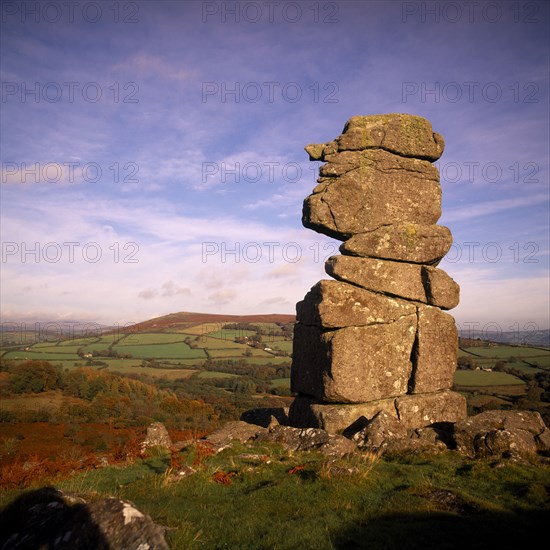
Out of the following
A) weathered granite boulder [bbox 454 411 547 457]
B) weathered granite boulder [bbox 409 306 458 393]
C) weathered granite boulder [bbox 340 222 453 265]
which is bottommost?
weathered granite boulder [bbox 454 411 547 457]

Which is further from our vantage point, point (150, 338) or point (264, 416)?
point (150, 338)

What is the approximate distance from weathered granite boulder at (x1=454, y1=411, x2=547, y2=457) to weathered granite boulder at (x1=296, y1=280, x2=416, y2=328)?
17.4ft

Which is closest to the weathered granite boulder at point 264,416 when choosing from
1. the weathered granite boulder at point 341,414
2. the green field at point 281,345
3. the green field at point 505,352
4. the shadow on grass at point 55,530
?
the weathered granite boulder at point 341,414

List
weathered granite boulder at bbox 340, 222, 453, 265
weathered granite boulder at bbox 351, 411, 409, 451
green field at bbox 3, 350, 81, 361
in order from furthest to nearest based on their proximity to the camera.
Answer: green field at bbox 3, 350, 81, 361
weathered granite boulder at bbox 340, 222, 453, 265
weathered granite boulder at bbox 351, 411, 409, 451

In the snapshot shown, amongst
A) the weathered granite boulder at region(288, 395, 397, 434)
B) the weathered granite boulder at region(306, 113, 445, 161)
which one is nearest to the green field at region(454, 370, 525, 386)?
the weathered granite boulder at region(288, 395, 397, 434)

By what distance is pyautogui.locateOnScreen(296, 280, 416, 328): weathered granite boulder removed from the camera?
56.7 feet

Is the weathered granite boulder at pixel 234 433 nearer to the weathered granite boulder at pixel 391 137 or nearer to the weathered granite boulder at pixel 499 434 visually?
the weathered granite boulder at pixel 499 434

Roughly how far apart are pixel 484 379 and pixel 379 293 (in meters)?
36.9

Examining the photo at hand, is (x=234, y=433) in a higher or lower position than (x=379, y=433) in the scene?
lower

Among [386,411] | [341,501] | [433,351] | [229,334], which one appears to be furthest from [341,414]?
[229,334]

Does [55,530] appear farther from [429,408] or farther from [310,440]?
[429,408]

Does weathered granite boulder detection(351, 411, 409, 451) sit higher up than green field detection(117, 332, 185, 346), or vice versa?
weathered granite boulder detection(351, 411, 409, 451)

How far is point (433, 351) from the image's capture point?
718 inches

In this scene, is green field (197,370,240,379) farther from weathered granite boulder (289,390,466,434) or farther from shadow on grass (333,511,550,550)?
shadow on grass (333,511,550,550)
